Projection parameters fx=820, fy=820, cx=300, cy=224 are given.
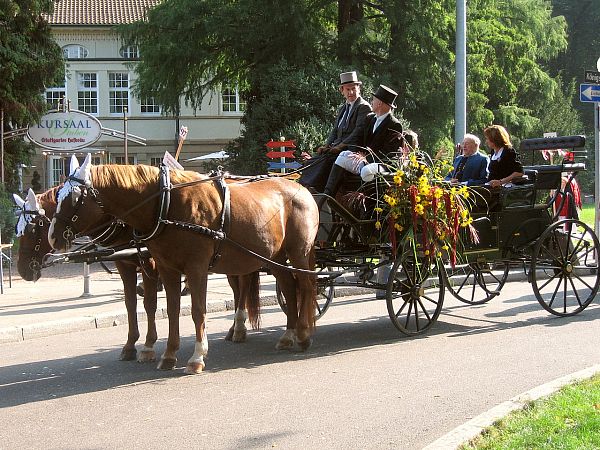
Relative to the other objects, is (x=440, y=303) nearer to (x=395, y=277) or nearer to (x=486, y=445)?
(x=395, y=277)

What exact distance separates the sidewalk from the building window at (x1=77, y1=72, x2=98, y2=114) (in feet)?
86.4

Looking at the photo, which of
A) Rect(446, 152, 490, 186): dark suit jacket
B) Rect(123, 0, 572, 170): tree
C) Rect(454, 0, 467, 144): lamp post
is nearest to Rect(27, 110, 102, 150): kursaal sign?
Rect(123, 0, 572, 170): tree

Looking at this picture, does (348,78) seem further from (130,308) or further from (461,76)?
(461,76)

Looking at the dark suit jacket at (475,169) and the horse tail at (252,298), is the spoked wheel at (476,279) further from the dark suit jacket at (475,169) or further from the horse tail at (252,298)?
the horse tail at (252,298)

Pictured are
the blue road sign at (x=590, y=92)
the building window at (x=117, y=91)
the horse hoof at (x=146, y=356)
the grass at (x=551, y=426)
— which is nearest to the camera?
the grass at (x=551, y=426)

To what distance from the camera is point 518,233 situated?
10.0 meters

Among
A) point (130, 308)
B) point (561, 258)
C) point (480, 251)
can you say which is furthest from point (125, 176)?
point (561, 258)

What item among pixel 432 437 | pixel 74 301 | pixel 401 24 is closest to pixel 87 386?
pixel 432 437

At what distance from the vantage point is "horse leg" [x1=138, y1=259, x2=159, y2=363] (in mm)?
7898

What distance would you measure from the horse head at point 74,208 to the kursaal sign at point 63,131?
12326mm

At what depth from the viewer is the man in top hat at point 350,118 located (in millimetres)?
9055

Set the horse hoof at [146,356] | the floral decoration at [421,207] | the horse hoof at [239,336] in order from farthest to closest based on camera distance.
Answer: the horse hoof at [239,336] < the floral decoration at [421,207] < the horse hoof at [146,356]

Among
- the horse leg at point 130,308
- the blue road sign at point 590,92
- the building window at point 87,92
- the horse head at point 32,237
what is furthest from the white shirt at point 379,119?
the building window at point 87,92

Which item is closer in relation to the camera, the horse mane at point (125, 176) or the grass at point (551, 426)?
the grass at point (551, 426)
